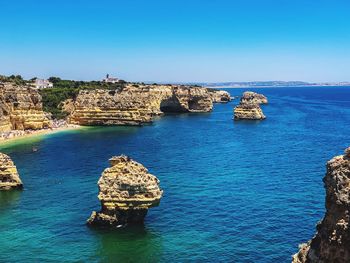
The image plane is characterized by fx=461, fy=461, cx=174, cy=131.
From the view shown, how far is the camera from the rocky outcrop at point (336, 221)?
1540cm

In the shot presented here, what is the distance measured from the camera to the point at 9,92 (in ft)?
320

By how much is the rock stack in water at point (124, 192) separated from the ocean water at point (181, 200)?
4.93ft

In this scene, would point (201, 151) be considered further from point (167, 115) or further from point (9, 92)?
point (167, 115)

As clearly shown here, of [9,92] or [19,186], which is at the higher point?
[9,92]

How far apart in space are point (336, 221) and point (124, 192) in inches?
913

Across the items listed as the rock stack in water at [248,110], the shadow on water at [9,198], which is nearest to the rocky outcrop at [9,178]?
the shadow on water at [9,198]

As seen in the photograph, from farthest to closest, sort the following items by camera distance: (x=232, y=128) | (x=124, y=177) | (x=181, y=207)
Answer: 1. (x=232, y=128)
2. (x=181, y=207)
3. (x=124, y=177)

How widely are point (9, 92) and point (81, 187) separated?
53143 millimetres

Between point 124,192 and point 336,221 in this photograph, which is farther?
point 124,192

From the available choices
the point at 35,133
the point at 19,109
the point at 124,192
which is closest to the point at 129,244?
the point at 124,192

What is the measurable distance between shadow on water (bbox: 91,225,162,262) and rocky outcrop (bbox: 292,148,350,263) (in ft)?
57.6

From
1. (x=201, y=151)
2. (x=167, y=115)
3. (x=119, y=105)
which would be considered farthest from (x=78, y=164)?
(x=167, y=115)

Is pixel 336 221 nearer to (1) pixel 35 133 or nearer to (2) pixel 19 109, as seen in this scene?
(1) pixel 35 133

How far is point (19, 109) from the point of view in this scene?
99.9 meters
